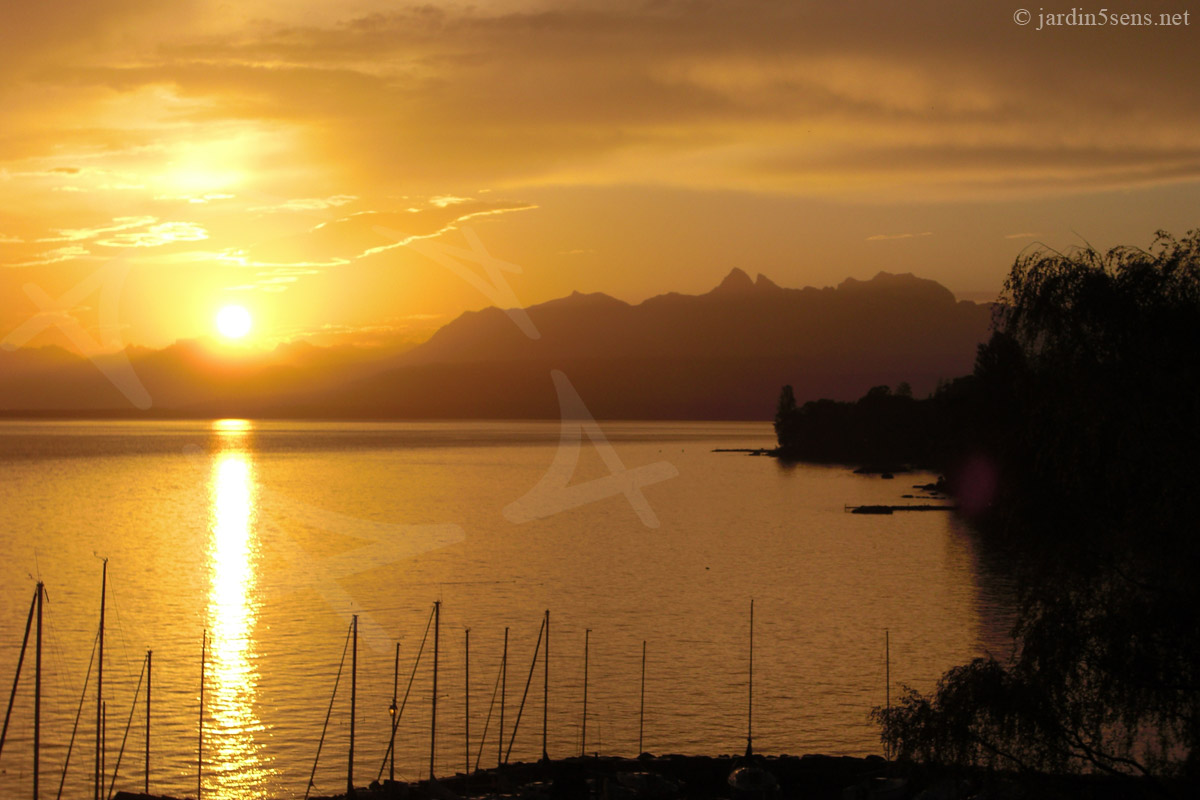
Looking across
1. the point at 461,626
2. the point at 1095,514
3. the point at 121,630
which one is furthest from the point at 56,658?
the point at 1095,514

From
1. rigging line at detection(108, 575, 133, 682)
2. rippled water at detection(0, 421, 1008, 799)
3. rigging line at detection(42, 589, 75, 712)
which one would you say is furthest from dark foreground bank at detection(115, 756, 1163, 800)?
rigging line at detection(108, 575, 133, 682)

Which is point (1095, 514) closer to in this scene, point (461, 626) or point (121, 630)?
point (461, 626)

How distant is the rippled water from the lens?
46.7m

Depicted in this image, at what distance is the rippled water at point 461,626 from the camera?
46.7 m

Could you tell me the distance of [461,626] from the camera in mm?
70000

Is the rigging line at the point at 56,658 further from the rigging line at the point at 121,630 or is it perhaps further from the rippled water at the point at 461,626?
the rigging line at the point at 121,630

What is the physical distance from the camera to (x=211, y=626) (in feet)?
234

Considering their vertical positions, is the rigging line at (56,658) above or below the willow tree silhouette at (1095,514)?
below

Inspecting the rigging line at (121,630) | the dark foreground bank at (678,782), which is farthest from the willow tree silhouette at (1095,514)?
the rigging line at (121,630)

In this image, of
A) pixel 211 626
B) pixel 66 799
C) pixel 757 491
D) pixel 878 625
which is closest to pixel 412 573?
pixel 211 626

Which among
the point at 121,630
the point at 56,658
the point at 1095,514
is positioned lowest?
the point at 121,630

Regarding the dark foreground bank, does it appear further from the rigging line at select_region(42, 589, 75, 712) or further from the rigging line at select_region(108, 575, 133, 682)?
the rigging line at select_region(108, 575, 133, 682)

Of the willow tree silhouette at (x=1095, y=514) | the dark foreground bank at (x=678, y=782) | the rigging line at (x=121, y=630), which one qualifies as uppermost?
the willow tree silhouette at (x=1095, y=514)

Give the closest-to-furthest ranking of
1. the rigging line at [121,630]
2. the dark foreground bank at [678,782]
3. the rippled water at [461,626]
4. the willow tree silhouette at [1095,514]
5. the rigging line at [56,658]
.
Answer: the willow tree silhouette at [1095,514] → the dark foreground bank at [678,782] → the rippled water at [461,626] → the rigging line at [56,658] → the rigging line at [121,630]
